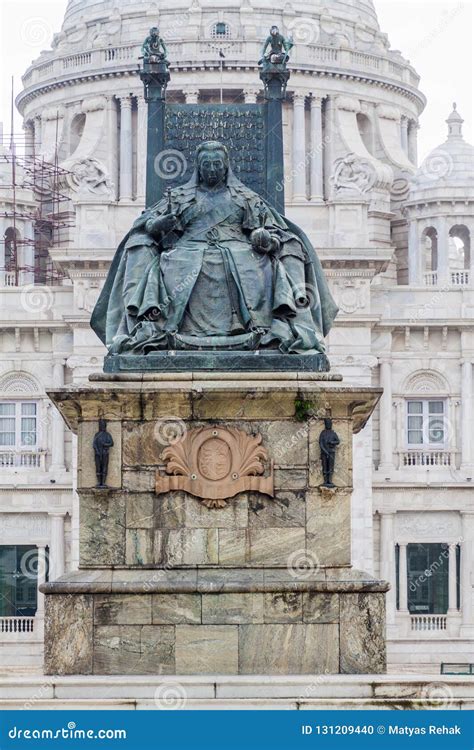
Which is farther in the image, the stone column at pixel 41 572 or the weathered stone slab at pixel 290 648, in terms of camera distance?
the stone column at pixel 41 572

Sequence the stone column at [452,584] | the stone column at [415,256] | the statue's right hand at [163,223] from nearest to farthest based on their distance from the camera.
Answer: the statue's right hand at [163,223], the stone column at [452,584], the stone column at [415,256]

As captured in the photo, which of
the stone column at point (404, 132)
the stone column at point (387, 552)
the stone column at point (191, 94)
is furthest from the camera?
the stone column at point (404, 132)

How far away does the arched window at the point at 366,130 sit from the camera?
336 ft

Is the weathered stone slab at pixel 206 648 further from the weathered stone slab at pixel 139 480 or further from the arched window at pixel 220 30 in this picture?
the arched window at pixel 220 30

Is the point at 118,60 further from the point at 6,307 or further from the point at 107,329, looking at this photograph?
the point at 107,329

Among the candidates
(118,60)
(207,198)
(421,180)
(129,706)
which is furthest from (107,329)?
(118,60)

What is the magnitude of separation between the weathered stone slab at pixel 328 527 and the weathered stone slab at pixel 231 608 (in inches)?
32.4

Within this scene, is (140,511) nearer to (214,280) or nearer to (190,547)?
(190,547)

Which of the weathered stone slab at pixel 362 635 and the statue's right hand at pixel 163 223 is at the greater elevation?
the statue's right hand at pixel 163 223

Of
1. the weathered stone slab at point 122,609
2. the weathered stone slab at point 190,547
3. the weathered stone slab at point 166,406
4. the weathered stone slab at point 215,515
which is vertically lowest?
the weathered stone slab at point 122,609

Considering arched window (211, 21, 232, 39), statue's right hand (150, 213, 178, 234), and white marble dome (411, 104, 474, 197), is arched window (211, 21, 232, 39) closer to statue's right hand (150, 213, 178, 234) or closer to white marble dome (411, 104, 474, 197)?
white marble dome (411, 104, 474, 197)

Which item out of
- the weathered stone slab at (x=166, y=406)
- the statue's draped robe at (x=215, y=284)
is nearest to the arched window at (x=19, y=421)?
the statue's draped robe at (x=215, y=284)

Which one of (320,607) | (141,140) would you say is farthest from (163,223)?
(141,140)

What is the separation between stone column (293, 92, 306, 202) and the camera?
95.4m
